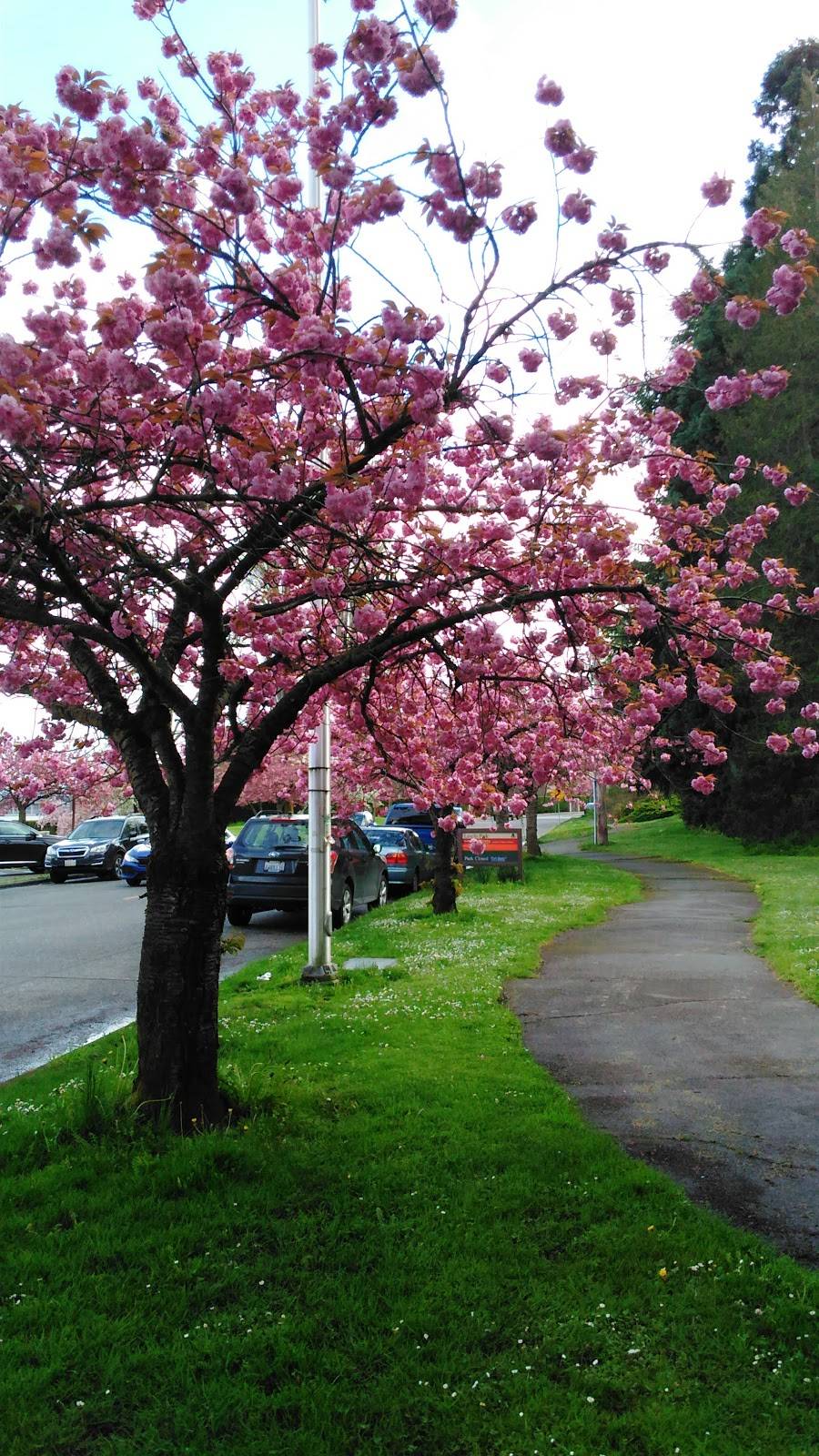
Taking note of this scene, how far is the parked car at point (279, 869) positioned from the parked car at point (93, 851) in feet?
38.1

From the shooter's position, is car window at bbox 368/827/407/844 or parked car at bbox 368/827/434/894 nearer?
parked car at bbox 368/827/434/894

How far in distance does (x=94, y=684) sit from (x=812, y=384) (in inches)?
1202

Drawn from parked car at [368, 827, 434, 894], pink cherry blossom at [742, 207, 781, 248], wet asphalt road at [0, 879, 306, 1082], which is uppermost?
pink cherry blossom at [742, 207, 781, 248]

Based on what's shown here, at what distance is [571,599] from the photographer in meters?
5.90

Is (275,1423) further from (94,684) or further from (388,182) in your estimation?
(388,182)

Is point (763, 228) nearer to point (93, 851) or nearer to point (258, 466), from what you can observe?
point (258, 466)

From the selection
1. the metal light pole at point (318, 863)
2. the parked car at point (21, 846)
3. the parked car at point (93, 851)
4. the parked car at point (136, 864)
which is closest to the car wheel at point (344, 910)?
the metal light pole at point (318, 863)

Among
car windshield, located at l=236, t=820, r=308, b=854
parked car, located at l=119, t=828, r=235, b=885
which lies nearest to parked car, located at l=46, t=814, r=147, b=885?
parked car, located at l=119, t=828, r=235, b=885

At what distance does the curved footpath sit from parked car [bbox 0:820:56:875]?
22555mm

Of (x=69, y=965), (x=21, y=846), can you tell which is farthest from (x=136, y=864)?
(x=69, y=965)

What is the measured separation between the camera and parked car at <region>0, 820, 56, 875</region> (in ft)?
97.9

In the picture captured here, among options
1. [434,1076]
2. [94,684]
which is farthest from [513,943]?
[94,684]

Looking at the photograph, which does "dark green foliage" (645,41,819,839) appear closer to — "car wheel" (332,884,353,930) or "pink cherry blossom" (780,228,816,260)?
"car wheel" (332,884,353,930)

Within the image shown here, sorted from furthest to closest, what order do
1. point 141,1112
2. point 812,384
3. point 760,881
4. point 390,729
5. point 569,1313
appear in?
1. point 812,384
2. point 760,881
3. point 390,729
4. point 141,1112
5. point 569,1313
